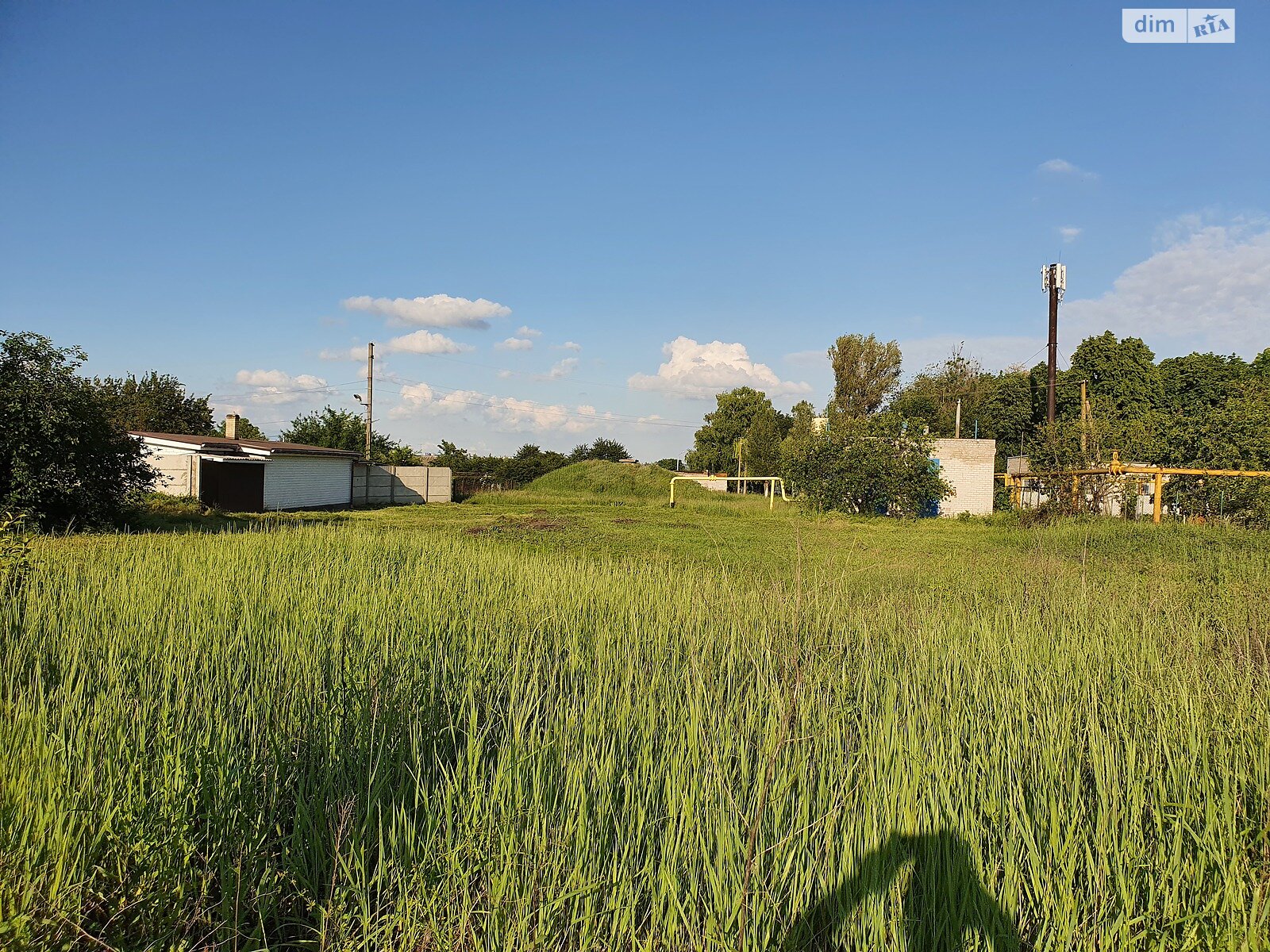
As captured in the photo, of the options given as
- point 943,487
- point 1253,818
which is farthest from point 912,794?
point 943,487

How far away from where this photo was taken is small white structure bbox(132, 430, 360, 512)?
73.8 feet

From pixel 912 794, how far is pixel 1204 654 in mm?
3618

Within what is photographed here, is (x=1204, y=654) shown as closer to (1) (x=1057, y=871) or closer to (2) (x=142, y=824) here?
(1) (x=1057, y=871)

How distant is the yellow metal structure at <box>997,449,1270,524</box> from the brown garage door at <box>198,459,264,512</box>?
22311mm

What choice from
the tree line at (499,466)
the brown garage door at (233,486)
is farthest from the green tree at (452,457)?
the brown garage door at (233,486)

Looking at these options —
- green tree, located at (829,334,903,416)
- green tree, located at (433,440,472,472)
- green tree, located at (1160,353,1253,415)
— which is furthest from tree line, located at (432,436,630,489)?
green tree, located at (1160,353,1253,415)

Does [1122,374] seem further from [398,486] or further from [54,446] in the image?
[54,446]

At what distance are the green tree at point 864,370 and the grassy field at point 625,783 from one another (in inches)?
1564

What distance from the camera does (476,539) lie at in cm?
1116

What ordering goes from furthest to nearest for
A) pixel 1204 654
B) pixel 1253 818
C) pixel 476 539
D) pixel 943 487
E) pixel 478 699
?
pixel 943 487, pixel 476 539, pixel 1204 654, pixel 478 699, pixel 1253 818

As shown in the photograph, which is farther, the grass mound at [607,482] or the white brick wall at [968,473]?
the grass mound at [607,482]

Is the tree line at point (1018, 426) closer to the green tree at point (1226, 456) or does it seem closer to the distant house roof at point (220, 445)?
the green tree at point (1226, 456)

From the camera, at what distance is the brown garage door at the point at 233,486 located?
23.2 meters

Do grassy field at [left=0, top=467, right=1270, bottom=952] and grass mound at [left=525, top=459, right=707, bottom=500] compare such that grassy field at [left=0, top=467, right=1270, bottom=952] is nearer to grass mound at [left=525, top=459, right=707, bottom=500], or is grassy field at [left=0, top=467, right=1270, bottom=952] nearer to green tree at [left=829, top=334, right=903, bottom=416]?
grass mound at [left=525, top=459, right=707, bottom=500]
